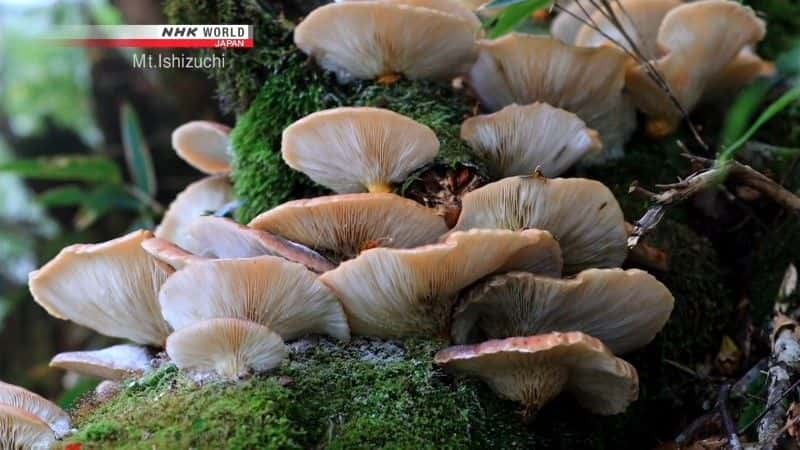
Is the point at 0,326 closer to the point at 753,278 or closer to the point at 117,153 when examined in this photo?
the point at 117,153

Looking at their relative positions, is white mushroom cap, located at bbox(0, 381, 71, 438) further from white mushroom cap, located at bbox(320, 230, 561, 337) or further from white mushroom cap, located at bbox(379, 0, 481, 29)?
white mushroom cap, located at bbox(379, 0, 481, 29)

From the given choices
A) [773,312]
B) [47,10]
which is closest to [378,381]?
[773,312]

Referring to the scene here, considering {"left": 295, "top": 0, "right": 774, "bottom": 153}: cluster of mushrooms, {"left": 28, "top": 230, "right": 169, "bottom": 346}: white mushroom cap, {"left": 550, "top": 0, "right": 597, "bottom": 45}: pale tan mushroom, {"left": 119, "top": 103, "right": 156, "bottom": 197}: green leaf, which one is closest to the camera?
{"left": 28, "top": 230, "right": 169, "bottom": 346}: white mushroom cap

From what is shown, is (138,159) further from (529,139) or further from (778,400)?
(778,400)

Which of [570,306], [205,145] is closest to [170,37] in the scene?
[205,145]

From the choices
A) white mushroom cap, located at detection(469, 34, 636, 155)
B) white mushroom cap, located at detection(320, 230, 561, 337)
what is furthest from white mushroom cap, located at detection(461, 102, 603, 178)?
white mushroom cap, located at detection(320, 230, 561, 337)

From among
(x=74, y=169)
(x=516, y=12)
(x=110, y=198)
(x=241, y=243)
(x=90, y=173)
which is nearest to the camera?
(x=241, y=243)

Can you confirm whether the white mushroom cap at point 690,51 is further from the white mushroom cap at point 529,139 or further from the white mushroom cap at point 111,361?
the white mushroom cap at point 111,361

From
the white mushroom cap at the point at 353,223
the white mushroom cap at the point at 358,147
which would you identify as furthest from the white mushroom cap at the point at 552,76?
the white mushroom cap at the point at 353,223
